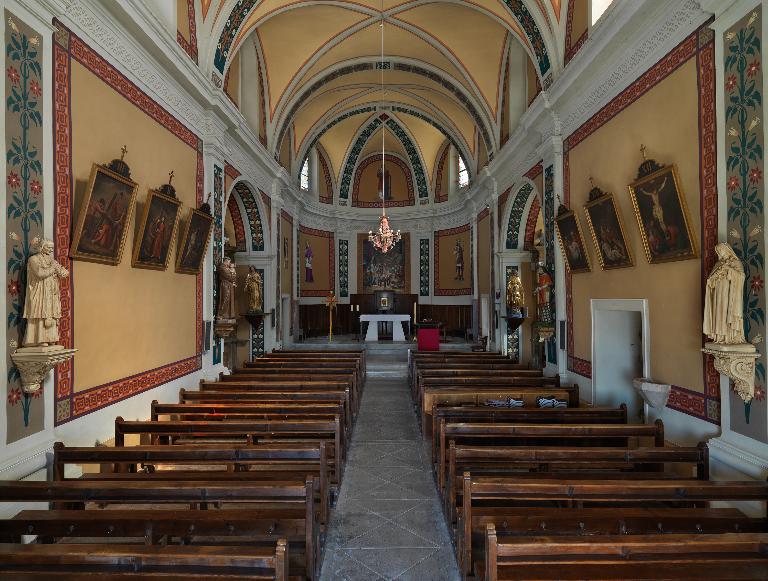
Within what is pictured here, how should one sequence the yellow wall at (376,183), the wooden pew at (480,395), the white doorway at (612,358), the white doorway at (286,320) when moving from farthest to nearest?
the yellow wall at (376,183) → the white doorway at (286,320) → the white doorway at (612,358) → the wooden pew at (480,395)

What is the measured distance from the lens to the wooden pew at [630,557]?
8.48 feet

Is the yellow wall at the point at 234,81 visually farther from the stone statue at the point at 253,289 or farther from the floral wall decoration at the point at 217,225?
the stone statue at the point at 253,289

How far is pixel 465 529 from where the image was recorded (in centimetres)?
345

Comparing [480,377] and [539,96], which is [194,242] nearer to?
[480,377]

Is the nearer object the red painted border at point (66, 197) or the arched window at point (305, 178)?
the red painted border at point (66, 197)

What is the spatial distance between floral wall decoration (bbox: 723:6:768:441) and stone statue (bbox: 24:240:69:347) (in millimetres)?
5978

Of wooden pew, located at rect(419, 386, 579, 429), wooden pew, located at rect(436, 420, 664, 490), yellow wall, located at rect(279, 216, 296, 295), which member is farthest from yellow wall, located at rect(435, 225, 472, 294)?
wooden pew, located at rect(436, 420, 664, 490)

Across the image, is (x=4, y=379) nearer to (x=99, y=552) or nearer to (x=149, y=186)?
(x=99, y=552)

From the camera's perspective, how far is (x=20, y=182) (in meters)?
4.31

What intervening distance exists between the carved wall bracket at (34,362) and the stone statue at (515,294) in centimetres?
987

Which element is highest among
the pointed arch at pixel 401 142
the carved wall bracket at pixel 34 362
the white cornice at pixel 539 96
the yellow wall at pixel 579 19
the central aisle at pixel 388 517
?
the pointed arch at pixel 401 142

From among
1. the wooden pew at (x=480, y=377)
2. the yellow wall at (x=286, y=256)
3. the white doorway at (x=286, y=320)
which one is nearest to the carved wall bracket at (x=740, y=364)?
the wooden pew at (x=480, y=377)

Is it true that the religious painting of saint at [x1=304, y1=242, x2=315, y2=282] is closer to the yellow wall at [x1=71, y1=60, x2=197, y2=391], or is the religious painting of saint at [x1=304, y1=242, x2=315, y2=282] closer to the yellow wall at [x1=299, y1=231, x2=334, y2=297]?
the yellow wall at [x1=299, y1=231, x2=334, y2=297]

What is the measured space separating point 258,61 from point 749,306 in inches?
450
